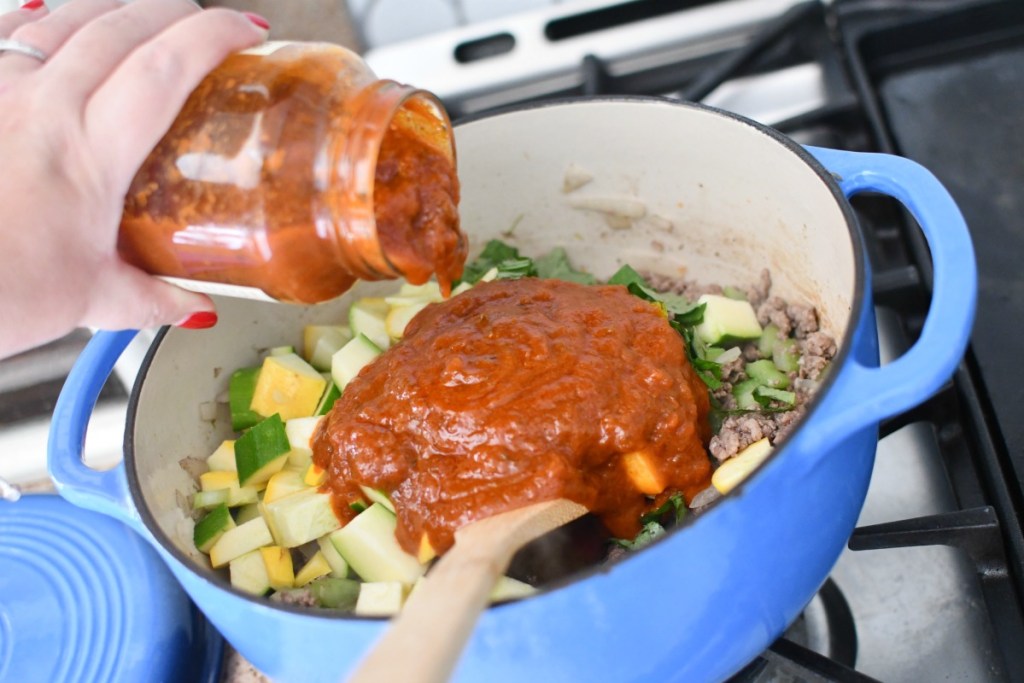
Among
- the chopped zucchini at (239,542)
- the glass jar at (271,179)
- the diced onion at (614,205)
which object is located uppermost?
the glass jar at (271,179)

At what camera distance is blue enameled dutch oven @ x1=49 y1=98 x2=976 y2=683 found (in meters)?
0.76

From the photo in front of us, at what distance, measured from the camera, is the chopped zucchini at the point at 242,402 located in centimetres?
122

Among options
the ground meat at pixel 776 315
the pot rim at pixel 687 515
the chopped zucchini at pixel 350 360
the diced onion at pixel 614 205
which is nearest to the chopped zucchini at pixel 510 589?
the pot rim at pixel 687 515

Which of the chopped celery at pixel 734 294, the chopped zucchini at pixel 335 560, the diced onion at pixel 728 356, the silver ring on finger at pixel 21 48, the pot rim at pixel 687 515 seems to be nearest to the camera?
→ the pot rim at pixel 687 515

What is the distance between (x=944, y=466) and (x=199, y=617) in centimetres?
90

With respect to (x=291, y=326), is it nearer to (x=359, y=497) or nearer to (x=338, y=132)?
(x=359, y=497)

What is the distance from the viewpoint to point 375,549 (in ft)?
3.36

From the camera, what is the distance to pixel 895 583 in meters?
1.10

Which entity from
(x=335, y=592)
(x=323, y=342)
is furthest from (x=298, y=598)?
(x=323, y=342)

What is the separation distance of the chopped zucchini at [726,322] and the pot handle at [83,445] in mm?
676

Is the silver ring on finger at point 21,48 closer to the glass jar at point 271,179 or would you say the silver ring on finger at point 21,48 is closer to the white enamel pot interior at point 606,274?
the glass jar at point 271,179

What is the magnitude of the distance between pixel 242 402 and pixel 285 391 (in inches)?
2.3

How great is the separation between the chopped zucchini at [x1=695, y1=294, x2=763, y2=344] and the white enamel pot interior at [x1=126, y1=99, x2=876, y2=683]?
7 centimetres

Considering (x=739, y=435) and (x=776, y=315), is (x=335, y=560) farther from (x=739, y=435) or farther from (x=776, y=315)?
(x=776, y=315)
